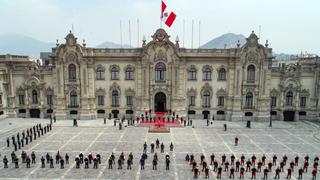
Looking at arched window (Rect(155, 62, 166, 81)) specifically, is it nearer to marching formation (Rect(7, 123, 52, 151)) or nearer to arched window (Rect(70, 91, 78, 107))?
arched window (Rect(70, 91, 78, 107))

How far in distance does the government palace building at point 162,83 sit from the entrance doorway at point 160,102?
0.19m

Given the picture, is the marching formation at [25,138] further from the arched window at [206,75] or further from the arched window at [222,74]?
the arched window at [222,74]

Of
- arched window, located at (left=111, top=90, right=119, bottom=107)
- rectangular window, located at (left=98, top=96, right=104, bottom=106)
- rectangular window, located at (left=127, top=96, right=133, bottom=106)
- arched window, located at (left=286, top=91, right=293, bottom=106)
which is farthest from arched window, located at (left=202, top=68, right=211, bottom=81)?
rectangular window, located at (left=98, top=96, right=104, bottom=106)

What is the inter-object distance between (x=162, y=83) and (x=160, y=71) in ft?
7.47

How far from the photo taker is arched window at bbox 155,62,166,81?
48750 mm

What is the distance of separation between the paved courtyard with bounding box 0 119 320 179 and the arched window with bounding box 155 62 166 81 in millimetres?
10419

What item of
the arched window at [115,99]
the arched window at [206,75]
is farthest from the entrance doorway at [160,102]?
the arched window at [206,75]

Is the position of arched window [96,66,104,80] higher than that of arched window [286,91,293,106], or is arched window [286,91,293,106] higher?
arched window [96,66,104,80]

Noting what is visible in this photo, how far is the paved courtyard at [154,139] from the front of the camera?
2528 cm

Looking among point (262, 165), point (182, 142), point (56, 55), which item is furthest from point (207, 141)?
point (56, 55)

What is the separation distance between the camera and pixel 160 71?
49094 mm

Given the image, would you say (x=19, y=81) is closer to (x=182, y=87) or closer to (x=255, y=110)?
(x=182, y=87)

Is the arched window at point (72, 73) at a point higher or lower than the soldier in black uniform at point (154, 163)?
higher

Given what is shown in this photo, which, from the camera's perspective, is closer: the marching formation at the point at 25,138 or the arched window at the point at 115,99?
the marching formation at the point at 25,138
